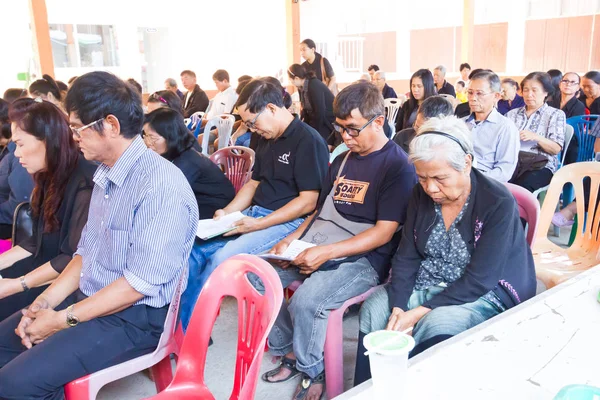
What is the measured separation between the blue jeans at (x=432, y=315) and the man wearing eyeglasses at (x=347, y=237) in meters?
0.15

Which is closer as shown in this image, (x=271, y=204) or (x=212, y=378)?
(x=212, y=378)

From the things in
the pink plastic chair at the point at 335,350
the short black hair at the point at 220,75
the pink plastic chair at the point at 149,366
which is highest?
the short black hair at the point at 220,75

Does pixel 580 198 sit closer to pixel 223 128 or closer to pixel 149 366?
pixel 149 366

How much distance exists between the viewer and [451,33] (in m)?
12.0

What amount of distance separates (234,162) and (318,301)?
178cm

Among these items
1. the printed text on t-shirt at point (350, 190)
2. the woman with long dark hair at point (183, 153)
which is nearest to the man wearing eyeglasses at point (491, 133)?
Answer: the printed text on t-shirt at point (350, 190)

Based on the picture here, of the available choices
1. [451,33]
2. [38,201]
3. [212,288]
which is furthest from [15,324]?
[451,33]

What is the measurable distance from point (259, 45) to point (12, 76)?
4238 millimetres

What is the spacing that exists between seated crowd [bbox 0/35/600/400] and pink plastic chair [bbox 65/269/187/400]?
0.03 metres

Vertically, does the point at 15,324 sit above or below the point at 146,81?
below

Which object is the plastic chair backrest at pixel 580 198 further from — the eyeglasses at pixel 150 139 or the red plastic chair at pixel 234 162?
the eyeglasses at pixel 150 139

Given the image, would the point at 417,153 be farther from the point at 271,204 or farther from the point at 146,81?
the point at 146,81

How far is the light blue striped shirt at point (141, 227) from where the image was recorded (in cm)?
147

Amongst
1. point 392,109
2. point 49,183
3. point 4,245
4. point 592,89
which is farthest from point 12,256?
point 392,109
